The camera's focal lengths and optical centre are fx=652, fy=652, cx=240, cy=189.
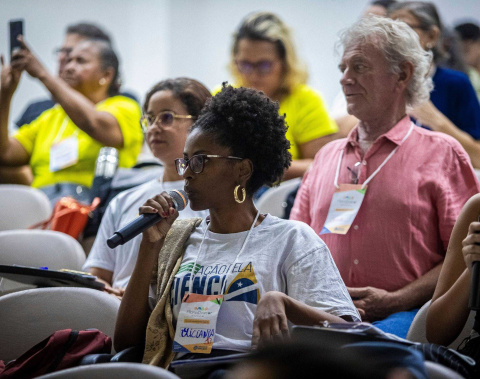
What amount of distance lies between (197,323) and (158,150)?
1.11 m

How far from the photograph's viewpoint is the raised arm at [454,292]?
1817mm

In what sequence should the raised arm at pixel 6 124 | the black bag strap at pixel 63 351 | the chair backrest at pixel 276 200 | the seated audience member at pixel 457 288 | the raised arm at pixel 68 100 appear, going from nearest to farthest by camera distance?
the seated audience member at pixel 457 288 → the black bag strap at pixel 63 351 → the chair backrest at pixel 276 200 → the raised arm at pixel 68 100 → the raised arm at pixel 6 124

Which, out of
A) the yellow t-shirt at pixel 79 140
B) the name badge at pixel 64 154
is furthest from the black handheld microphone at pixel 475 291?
the name badge at pixel 64 154

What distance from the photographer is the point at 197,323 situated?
185cm

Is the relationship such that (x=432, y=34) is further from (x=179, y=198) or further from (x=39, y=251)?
(x=39, y=251)

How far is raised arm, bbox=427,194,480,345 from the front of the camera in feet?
5.96

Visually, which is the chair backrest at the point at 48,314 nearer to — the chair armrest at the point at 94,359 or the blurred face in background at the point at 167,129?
the chair armrest at the point at 94,359

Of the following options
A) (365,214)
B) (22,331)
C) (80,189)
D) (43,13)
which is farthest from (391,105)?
(43,13)

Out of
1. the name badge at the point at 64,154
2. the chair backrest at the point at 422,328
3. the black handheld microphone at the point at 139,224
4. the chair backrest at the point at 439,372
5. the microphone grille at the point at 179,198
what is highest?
the microphone grille at the point at 179,198

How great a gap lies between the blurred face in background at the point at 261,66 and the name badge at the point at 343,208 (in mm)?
1223

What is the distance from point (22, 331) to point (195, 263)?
62 centimetres

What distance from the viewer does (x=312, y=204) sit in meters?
2.69

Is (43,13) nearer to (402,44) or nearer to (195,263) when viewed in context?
(402,44)

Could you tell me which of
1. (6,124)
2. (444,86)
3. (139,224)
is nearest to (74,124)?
(6,124)
